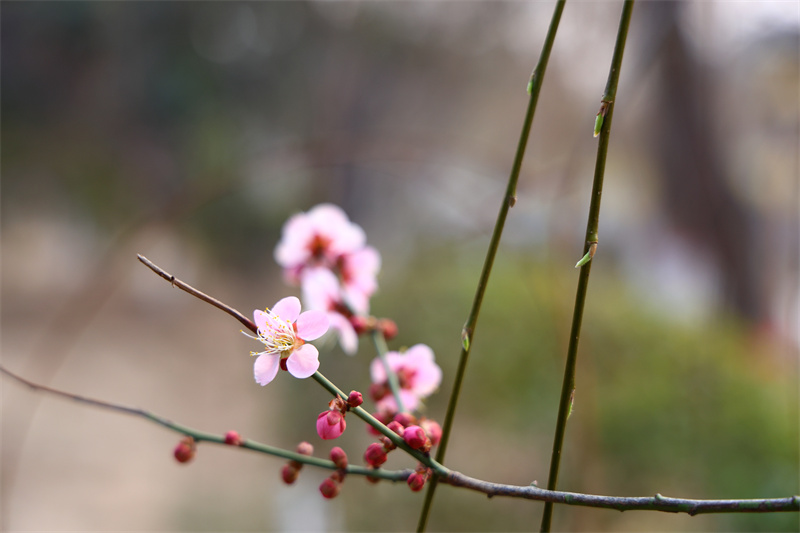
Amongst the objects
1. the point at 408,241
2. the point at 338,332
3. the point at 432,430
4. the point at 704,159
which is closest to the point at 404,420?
the point at 432,430

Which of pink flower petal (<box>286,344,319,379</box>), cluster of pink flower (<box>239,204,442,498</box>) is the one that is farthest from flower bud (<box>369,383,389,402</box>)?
pink flower petal (<box>286,344,319,379</box>)

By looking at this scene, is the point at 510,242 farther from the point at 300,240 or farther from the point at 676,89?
the point at 676,89

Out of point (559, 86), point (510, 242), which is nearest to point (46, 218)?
point (559, 86)

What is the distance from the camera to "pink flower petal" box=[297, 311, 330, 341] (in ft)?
0.57

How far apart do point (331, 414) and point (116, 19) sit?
3.66 metres

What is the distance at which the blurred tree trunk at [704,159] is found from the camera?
197cm

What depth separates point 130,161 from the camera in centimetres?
345

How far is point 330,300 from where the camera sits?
316 mm

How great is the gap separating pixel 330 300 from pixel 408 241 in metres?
2.36

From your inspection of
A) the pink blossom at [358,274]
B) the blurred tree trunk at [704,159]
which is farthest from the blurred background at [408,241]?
the pink blossom at [358,274]

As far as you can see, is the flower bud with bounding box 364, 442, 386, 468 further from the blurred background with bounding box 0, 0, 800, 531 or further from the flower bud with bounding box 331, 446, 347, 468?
the blurred background with bounding box 0, 0, 800, 531

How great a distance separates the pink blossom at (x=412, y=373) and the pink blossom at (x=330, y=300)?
0.10 feet

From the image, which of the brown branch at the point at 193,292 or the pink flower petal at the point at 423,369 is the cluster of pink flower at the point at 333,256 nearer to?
the pink flower petal at the point at 423,369

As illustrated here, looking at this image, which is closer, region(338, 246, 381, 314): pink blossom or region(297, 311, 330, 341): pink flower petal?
region(297, 311, 330, 341): pink flower petal
